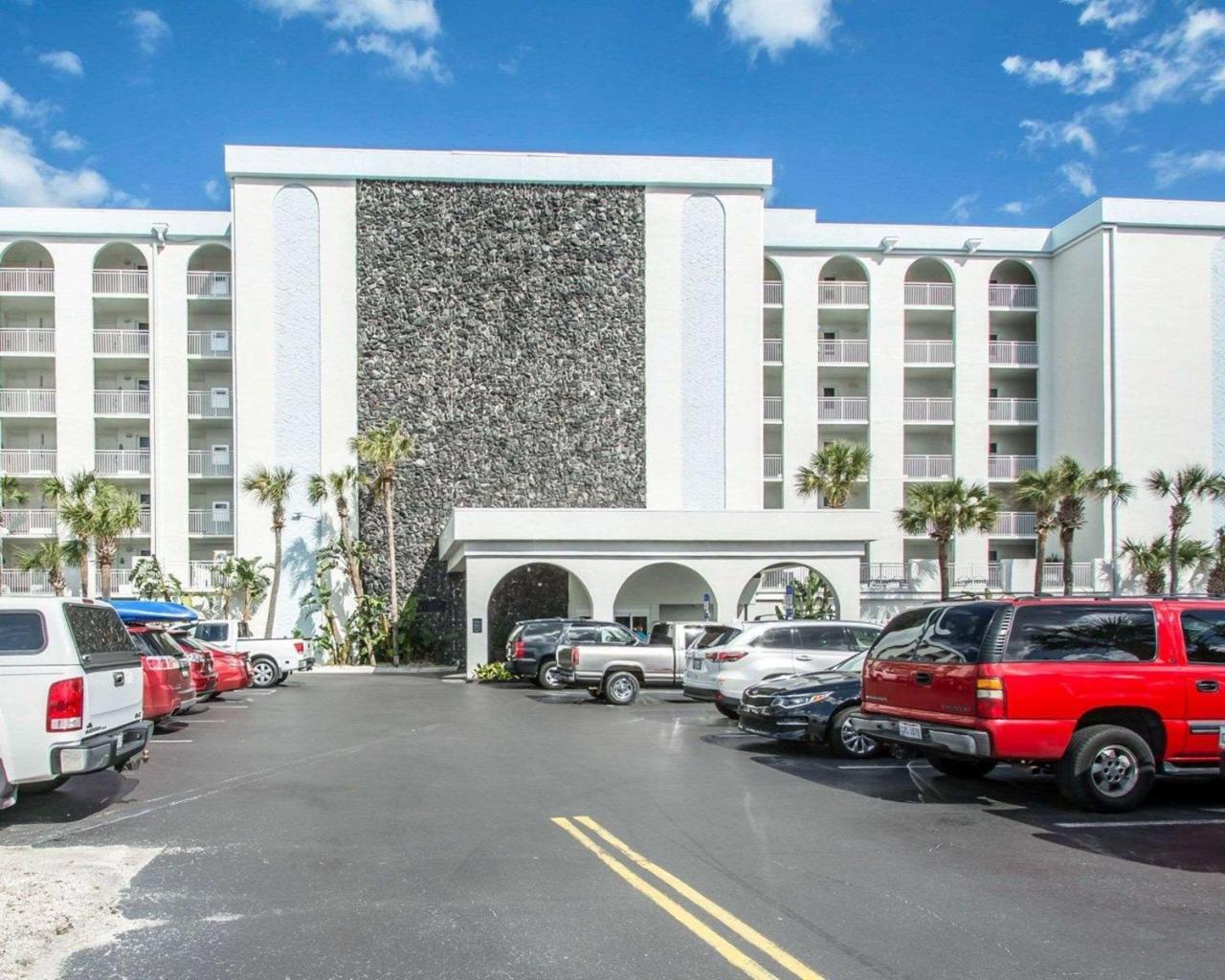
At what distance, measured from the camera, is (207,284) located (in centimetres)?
4434

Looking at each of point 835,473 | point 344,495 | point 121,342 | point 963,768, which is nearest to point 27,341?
point 121,342

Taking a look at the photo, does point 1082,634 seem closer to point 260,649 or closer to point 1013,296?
point 260,649

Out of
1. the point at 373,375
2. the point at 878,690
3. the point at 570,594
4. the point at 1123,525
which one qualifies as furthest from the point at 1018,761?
the point at 1123,525

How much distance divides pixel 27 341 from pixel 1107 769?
4366cm

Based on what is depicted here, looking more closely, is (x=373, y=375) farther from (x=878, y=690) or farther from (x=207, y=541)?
(x=878, y=690)

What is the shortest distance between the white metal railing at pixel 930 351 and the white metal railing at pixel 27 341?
32845 mm

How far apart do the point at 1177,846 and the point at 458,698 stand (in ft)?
58.3

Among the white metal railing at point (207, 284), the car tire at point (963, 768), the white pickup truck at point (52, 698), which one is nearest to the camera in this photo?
the white pickup truck at point (52, 698)

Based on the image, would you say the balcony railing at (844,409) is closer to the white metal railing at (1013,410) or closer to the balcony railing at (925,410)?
the balcony railing at (925,410)

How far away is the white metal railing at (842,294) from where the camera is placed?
4662cm

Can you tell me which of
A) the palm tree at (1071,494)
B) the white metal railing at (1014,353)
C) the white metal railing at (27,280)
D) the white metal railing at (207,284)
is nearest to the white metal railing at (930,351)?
the white metal railing at (1014,353)

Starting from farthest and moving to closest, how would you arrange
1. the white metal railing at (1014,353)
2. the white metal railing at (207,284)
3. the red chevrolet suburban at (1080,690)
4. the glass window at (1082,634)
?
the white metal railing at (1014,353), the white metal railing at (207,284), the glass window at (1082,634), the red chevrolet suburban at (1080,690)

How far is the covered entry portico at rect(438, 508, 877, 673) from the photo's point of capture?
107ft

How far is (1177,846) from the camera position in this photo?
9250 millimetres
